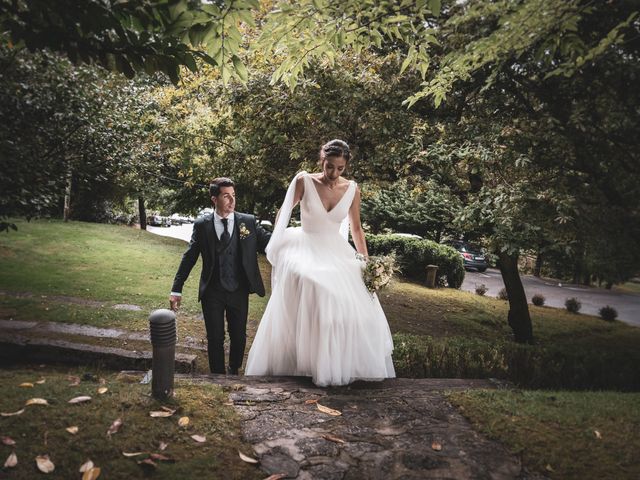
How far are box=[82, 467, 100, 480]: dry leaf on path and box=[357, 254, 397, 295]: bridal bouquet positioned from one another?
2.88 metres

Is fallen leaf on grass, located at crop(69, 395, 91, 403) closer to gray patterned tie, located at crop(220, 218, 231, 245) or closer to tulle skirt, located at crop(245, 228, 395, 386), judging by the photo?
tulle skirt, located at crop(245, 228, 395, 386)

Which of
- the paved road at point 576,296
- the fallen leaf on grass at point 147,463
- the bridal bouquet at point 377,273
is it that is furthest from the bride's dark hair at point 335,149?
the paved road at point 576,296

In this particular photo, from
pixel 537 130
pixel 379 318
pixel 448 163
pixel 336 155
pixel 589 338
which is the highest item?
pixel 537 130

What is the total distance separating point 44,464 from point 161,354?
1021mm

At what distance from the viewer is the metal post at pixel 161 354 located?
317 centimetres

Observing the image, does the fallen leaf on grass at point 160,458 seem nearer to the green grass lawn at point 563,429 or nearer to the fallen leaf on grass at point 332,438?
the fallen leaf on grass at point 332,438

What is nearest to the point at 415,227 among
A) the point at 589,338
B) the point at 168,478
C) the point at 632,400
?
the point at 589,338

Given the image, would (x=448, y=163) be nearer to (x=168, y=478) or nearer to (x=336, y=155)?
(x=336, y=155)

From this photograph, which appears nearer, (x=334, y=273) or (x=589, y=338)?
(x=334, y=273)

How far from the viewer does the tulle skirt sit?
4.05 metres

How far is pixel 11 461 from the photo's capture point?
7.36ft

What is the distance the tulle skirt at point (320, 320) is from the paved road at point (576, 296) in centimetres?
1819

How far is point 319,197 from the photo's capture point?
4.49m

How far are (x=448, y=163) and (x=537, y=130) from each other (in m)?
1.54
